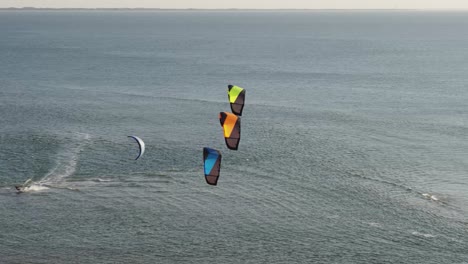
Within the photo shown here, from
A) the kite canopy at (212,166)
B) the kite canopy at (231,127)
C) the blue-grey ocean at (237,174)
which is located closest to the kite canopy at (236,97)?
the kite canopy at (231,127)

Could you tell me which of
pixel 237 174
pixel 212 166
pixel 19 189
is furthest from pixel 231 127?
pixel 19 189

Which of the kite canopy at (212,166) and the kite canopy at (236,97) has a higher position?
the kite canopy at (236,97)

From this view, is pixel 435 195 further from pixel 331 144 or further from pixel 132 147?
pixel 132 147

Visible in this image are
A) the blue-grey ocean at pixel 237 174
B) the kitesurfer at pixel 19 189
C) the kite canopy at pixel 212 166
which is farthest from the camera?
the kitesurfer at pixel 19 189

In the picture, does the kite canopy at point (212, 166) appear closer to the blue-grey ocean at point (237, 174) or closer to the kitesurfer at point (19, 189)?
the blue-grey ocean at point (237, 174)

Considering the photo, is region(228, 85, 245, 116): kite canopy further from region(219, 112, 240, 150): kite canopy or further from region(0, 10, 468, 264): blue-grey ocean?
region(0, 10, 468, 264): blue-grey ocean

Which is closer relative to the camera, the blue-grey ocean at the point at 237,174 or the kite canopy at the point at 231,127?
the kite canopy at the point at 231,127

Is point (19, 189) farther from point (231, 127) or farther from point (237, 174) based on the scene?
point (231, 127)

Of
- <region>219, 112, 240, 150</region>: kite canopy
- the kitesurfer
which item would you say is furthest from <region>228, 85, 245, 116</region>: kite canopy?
the kitesurfer
